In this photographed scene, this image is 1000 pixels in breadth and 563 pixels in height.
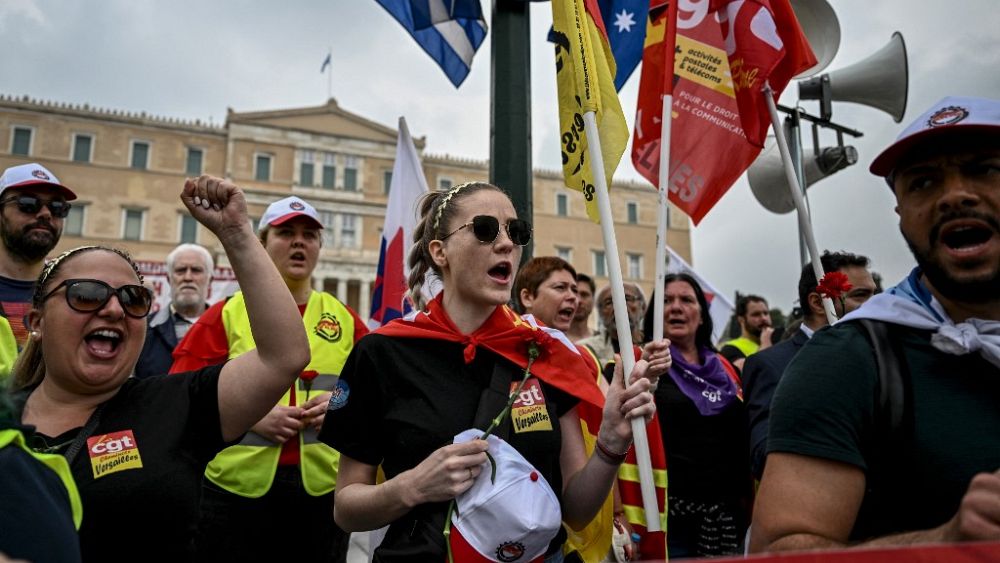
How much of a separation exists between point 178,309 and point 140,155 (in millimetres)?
40243

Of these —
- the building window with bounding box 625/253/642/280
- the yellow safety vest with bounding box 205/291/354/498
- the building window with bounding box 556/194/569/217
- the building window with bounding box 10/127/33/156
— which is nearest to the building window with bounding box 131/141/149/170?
the building window with bounding box 10/127/33/156

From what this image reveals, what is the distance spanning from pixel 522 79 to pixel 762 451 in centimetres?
262

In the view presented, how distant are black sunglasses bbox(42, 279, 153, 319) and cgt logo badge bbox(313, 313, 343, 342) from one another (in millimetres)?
1396

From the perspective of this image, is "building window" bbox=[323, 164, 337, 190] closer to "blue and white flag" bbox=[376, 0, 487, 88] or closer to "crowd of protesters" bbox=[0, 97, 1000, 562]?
"blue and white flag" bbox=[376, 0, 487, 88]

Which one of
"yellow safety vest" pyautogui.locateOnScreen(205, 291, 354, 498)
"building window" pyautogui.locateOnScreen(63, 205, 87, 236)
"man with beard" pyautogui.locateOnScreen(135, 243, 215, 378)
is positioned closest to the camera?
"yellow safety vest" pyautogui.locateOnScreen(205, 291, 354, 498)

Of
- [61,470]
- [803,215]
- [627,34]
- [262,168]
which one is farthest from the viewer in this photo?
[262,168]

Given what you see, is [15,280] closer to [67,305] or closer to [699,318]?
[67,305]

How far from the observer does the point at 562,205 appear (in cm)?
4719

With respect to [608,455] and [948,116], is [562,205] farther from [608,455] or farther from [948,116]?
[948,116]

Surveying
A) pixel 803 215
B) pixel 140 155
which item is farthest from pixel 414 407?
pixel 140 155

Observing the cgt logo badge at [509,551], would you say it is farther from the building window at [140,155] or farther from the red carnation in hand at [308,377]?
the building window at [140,155]

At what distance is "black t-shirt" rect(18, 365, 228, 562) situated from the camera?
71.3 inches

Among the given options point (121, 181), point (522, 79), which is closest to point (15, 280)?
point (522, 79)

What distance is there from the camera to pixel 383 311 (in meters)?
5.03
